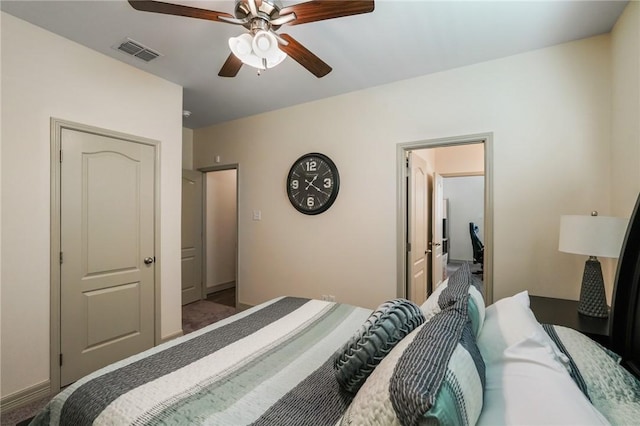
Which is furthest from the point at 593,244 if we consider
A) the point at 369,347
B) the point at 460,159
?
the point at 460,159

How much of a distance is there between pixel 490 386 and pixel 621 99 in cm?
224

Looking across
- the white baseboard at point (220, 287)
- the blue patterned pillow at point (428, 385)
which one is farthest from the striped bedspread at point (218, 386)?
the white baseboard at point (220, 287)

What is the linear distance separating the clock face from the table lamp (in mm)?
2033

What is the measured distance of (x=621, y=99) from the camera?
6.19 feet

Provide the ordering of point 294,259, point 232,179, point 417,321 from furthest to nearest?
point 232,179, point 294,259, point 417,321

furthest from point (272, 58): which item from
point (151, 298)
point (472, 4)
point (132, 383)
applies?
point (151, 298)

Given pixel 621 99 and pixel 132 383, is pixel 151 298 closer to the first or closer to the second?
pixel 132 383

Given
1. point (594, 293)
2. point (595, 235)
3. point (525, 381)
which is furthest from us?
point (594, 293)

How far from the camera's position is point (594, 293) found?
5.88 feet

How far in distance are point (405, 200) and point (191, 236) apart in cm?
330

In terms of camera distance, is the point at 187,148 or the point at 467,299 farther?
the point at 187,148

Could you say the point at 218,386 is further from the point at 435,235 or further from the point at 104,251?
the point at 435,235

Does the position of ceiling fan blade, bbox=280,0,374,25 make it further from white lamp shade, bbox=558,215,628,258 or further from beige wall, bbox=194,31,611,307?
white lamp shade, bbox=558,215,628,258

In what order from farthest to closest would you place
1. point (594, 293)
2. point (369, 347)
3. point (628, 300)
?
point (594, 293)
point (628, 300)
point (369, 347)
